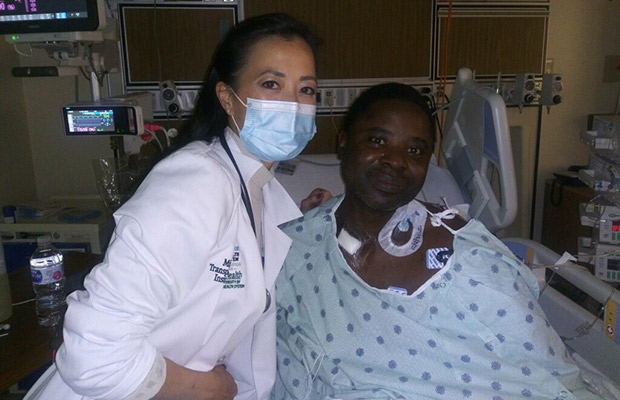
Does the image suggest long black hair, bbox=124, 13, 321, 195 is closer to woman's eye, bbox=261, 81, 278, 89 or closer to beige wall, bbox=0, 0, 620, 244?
woman's eye, bbox=261, 81, 278, 89

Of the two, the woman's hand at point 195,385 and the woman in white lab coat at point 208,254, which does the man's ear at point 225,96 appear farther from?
the woman's hand at point 195,385

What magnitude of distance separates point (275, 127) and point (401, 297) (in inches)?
23.1

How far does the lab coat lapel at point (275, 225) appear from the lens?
4.56 ft

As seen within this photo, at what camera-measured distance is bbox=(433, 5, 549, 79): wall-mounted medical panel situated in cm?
354

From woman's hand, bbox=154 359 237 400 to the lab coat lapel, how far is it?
27 centimetres

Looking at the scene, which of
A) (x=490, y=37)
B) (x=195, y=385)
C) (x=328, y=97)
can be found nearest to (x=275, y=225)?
(x=195, y=385)

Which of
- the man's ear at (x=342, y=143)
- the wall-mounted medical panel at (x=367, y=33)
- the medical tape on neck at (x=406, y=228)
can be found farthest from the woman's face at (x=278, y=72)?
the wall-mounted medical panel at (x=367, y=33)

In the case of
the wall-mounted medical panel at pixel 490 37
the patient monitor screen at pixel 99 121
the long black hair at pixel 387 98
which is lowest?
the patient monitor screen at pixel 99 121

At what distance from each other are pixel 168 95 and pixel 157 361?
2399mm

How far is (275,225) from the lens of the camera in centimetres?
145

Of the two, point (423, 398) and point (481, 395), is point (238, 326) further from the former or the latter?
point (481, 395)

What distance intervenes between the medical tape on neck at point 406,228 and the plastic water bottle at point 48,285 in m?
1.03

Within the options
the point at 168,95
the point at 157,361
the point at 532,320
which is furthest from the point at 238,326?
the point at 168,95

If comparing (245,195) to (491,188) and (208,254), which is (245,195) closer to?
(208,254)
